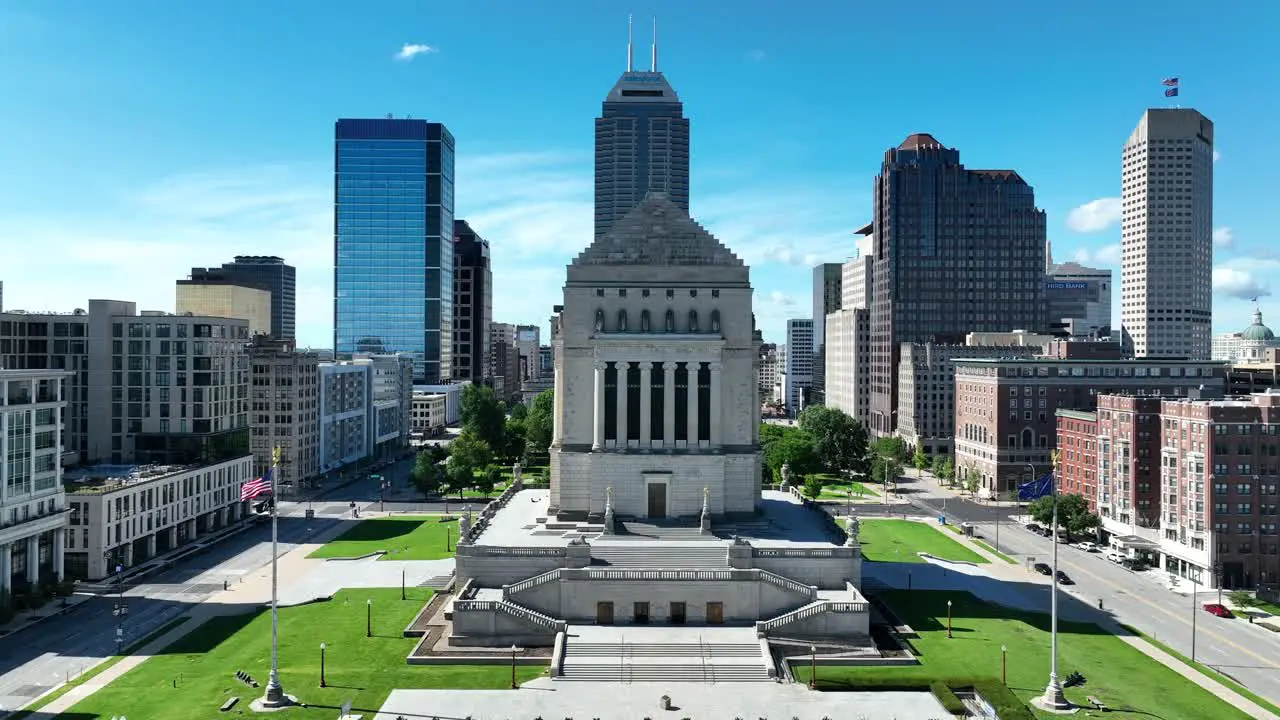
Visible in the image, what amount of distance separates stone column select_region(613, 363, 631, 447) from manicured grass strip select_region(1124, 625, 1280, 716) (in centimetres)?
4672

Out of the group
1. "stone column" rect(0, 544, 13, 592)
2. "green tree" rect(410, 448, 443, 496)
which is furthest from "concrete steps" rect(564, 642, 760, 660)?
"green tree" rect(410, 448, 443, 496)

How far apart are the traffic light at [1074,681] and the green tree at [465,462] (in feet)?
333

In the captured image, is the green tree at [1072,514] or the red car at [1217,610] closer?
the red car at [1217,610]

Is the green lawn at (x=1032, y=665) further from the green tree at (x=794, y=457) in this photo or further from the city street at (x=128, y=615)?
the green tree at (x=794, y=457)

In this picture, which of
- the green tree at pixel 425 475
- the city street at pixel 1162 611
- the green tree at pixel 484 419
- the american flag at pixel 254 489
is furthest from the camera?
the green tree at pixel 484 419

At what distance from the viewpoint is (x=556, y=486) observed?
314ft

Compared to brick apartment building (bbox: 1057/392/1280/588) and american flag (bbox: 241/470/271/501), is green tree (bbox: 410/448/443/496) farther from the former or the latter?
brick apartment building (bbox: 1057/392/1280/588)

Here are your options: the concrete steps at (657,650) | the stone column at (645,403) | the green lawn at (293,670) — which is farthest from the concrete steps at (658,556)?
the green lawn at (293,670)

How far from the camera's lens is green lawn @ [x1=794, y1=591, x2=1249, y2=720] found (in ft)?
211

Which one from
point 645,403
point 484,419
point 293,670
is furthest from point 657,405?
point 484,419

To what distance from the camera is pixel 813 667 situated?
6625cm

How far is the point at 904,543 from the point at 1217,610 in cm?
3705

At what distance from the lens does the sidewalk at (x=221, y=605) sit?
65.1 m

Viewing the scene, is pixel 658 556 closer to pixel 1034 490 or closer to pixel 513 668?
pixel 513 668
